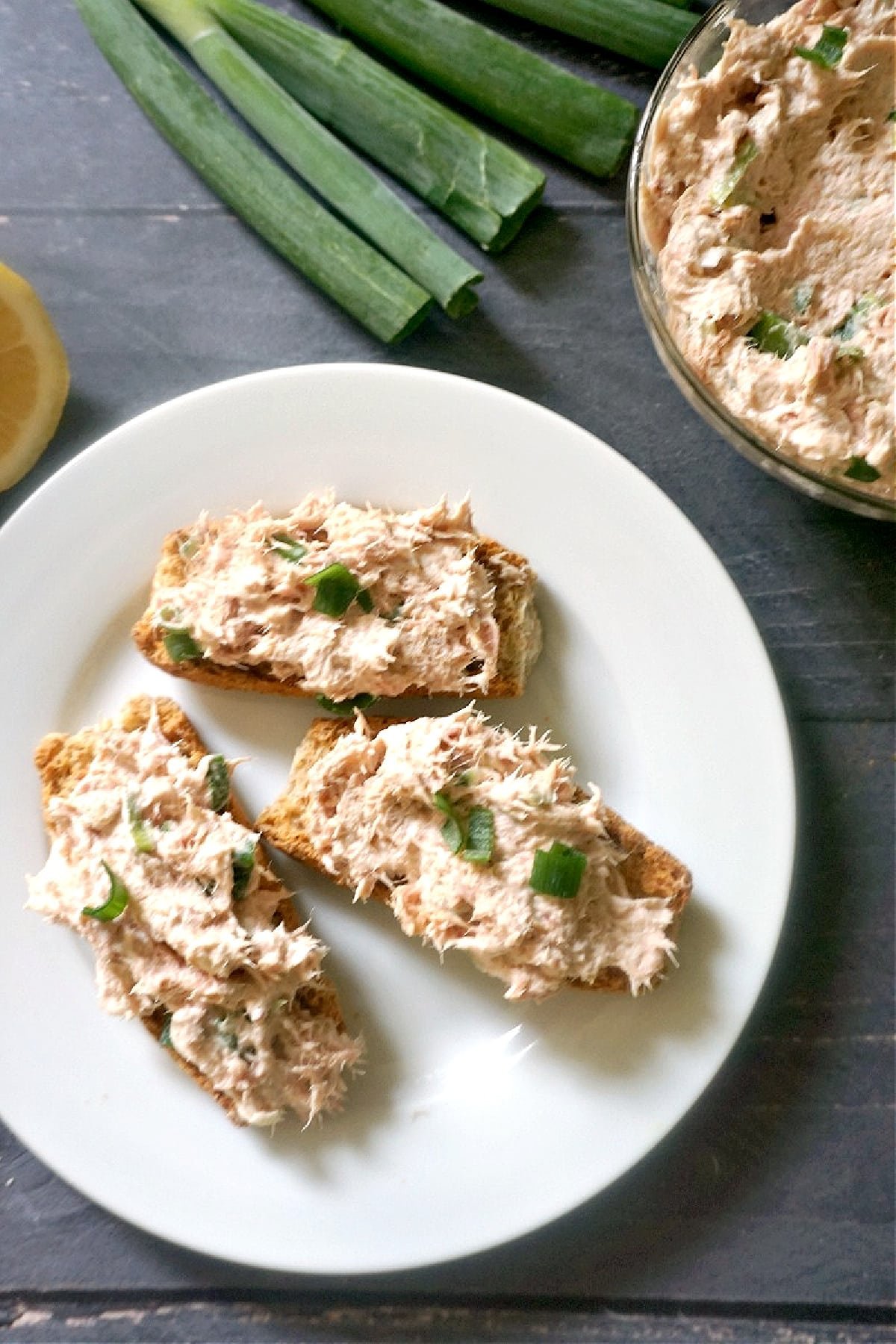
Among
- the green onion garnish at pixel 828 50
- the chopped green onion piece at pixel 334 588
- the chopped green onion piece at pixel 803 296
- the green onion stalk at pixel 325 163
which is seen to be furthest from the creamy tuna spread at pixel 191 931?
the green onion garnish at pixel 828 50

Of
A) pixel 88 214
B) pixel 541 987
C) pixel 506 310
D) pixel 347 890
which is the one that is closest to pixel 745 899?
pixel 541 987

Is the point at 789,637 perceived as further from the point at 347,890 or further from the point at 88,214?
the point at 88,214

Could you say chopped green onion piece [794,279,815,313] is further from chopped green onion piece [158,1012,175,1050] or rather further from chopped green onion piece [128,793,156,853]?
chopped green onion piece [158,1012,175,1050]

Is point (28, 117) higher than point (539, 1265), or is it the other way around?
point (28, 117)

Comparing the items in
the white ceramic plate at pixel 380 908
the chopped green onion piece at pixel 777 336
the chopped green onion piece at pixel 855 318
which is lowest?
the white ceramic plate at pixel 380 908

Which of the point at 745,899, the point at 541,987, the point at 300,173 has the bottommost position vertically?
the point at 745,899

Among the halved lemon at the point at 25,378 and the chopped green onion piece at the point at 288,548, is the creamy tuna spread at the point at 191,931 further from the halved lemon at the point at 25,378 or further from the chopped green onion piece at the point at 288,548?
the halved lemon at the point at 25,378

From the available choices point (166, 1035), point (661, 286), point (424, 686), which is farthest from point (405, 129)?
point (166, 1035)
